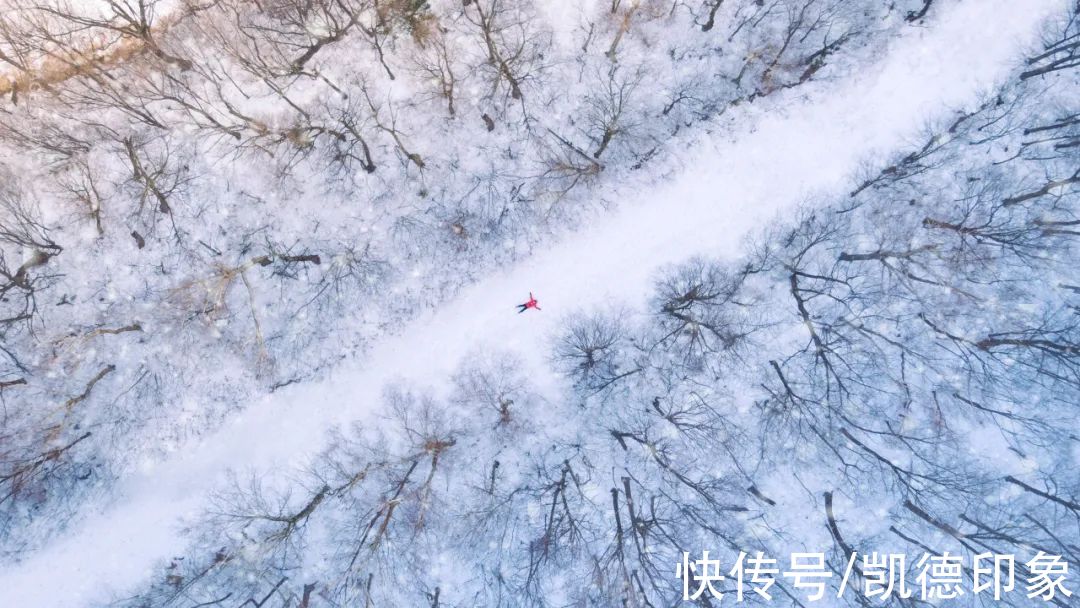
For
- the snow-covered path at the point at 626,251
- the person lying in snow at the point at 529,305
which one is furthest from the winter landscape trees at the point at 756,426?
the person lying in snow at the point at 529,305

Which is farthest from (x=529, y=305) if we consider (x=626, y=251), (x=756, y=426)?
(x=756, y=426)

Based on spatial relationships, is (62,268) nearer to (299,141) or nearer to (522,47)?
(299,141)

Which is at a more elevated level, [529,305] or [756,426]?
[529,305]

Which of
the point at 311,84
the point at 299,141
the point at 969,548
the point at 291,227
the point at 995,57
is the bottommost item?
the point at 969,548

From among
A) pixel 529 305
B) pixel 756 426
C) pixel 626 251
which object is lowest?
pixel 756 426

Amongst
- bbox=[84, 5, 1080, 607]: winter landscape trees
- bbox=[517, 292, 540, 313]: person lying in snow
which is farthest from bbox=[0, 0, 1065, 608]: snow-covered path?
bbox=[84, 5, 1080, 607]: winter landscape trees

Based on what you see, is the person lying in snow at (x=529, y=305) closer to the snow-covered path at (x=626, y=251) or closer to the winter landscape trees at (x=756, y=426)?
the snow-covered path at (x=626, y=251)

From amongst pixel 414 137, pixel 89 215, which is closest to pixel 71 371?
pixel 89 215

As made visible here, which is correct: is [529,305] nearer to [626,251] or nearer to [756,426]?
[626,251]

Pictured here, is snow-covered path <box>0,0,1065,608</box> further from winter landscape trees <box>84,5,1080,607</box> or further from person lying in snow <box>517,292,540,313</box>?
winter landscape trees <box>84,5,1080,607</box>
